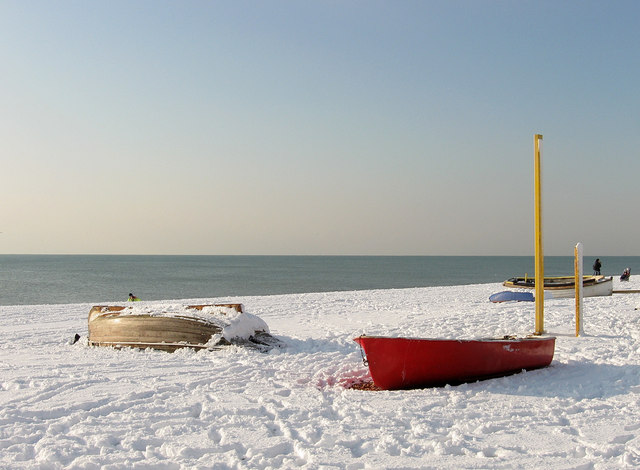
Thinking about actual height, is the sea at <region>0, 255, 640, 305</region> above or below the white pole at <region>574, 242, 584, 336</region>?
below

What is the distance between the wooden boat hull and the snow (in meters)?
0.30

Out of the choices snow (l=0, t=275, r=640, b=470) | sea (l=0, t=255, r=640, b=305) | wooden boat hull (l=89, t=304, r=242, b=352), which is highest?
wooden boat hull (l=89, t=304, r=242, b=352)

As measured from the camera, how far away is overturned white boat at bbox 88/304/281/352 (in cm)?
934

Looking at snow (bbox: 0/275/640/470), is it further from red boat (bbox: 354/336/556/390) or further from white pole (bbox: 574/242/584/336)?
white pole (bbox: 574/242/584/336)

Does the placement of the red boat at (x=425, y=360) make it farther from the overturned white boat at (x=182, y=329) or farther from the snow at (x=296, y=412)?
the overturned white boat at (x=182, y=329)

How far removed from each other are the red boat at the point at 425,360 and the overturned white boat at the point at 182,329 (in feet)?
10.0

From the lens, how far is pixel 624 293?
22.8 metres

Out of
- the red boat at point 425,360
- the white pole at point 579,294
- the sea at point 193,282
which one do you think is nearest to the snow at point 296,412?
the red boat at point 425,360

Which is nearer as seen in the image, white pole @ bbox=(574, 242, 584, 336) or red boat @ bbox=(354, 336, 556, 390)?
red boat @ bbox=(354, 336, 556, 390)

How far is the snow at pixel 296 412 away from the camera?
4.43 metres

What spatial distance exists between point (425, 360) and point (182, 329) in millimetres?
4634

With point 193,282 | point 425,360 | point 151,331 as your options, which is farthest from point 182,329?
point 193,282

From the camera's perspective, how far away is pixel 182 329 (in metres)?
9.44

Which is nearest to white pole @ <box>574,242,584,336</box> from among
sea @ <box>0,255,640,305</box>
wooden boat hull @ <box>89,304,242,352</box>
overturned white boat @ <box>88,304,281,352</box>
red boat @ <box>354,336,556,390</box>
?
red boat @ <box>354,336,556,390</box>
